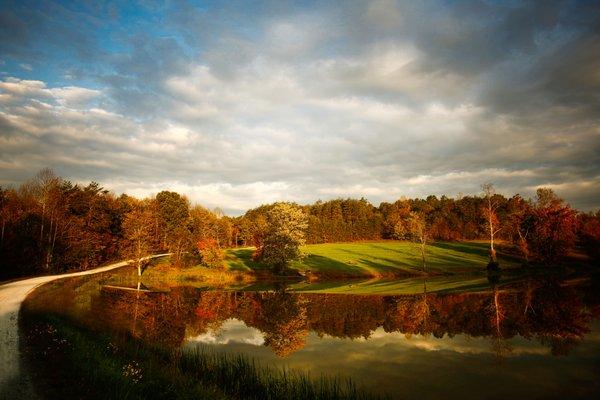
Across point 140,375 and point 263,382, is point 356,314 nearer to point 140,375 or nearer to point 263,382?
point 263,382

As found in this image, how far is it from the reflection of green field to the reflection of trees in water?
21657 millimetres

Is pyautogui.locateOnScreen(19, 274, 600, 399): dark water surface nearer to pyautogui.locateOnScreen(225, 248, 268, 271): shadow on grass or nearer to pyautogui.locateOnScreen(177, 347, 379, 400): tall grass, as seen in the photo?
pyautogui.locateOnScreen(177, 347, 379, 400): tall grass

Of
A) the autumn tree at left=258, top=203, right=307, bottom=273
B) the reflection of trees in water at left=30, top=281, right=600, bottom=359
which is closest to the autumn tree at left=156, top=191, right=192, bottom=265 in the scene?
the autumn tree at left=258, top=203, right=307, bottom=273

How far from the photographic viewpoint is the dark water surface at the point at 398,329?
54.2 feet

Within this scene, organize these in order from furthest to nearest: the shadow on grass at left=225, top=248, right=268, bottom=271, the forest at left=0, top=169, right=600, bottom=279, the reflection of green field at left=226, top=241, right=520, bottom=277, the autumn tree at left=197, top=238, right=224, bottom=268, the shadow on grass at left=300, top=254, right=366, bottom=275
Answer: the shadow on grass at left=225, top=248, right=268, bottom=271 < the autumn tree at left=197, top=238, right=224, bottom=268 < the reflection of green field at left=226, top=241, right=520, bottom=277 < the shadow on grass at left=300, top=254, right=366, bottom=275 < the forest at left=0, top=169, right=600, bottom=279

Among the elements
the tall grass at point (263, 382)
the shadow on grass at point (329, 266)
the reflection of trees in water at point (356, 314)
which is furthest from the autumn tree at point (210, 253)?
the tall grass at point (263, 382)

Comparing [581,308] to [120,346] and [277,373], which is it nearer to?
[277,373]

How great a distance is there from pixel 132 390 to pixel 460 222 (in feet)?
384

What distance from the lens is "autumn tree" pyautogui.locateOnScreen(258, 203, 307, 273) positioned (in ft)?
206

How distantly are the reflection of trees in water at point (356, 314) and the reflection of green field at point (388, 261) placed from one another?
21.7 meters

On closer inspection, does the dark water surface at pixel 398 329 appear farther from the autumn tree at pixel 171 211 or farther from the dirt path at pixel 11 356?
the autumn tree at pixel 171 211

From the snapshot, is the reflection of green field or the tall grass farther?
the reflection of green field

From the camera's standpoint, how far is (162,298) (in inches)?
1711

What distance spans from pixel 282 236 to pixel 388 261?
23.4 meters
